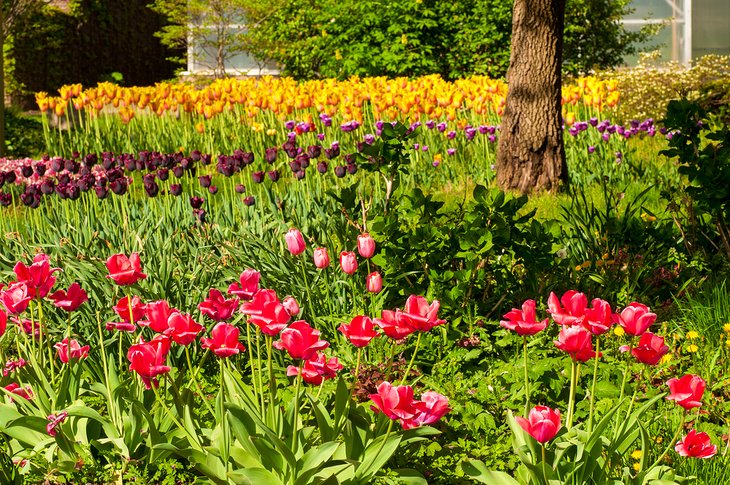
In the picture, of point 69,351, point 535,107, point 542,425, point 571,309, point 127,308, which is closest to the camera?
point 542,425

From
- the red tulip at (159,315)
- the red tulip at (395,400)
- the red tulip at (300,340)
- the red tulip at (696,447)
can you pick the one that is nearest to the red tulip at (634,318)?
the red tulip at (696,447)

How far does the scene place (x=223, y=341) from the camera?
236 centimetres

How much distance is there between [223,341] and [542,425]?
2.70ft

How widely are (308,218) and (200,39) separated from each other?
14.1 meters

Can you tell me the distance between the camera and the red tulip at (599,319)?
7.30 ft

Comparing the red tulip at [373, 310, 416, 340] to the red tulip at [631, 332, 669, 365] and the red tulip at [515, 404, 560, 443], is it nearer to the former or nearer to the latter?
the red tulip at [515, 404, 560, 443]

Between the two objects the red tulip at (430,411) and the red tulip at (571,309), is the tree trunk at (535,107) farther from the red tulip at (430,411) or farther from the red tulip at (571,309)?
the red tulip at (430,411)

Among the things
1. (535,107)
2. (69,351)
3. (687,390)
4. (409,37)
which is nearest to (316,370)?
(69,351)

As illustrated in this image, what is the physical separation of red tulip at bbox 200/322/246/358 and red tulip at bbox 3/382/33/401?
719 millimetres

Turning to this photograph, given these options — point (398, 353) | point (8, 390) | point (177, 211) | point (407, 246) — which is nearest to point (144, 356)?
point (8, 390)

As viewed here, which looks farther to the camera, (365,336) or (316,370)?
(316,370)

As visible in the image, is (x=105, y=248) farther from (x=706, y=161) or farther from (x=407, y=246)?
(x=706, y=161)

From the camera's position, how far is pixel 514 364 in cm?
351

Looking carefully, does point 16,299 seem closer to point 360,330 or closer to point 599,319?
point 360,330
